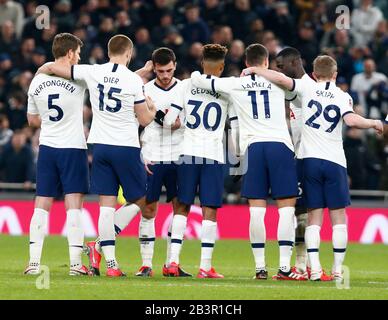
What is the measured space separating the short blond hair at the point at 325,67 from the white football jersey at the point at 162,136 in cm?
157

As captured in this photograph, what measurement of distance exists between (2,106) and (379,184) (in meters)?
7.57

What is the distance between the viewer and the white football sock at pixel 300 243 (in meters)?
13.5

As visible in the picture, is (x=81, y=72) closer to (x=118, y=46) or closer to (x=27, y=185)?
(x=118, y=46)

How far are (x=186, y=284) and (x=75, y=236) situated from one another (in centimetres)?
159

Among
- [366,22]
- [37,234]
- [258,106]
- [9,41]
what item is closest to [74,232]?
[37,234]

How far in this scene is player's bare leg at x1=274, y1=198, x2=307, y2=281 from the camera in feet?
41.8

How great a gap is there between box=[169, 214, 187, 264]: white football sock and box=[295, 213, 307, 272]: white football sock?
1.35 meters

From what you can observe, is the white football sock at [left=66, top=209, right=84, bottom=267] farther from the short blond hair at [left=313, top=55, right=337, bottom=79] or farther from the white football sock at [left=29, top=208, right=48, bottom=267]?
the short blond hair at [left=313, top=55, right=337, bottom=79]

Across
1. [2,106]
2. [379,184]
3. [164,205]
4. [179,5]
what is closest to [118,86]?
[164,205]

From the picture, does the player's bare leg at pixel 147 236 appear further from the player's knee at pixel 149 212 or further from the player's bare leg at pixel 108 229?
the player's bare leg at pixel 108 229

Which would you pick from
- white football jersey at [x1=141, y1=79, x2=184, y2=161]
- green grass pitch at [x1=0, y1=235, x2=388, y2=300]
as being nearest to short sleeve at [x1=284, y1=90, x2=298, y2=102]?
white football jersey at [x1=141, y1=79, x2=184, y2=161]

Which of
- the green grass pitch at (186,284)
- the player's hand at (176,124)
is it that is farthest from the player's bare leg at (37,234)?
the player's hand at (176,124)

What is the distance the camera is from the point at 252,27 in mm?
24062

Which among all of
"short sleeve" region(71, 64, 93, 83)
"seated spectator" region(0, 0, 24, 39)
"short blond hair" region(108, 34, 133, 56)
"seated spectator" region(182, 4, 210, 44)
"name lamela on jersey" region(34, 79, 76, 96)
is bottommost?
"name lamela on jersey" region(34, 79, 76, 96)
